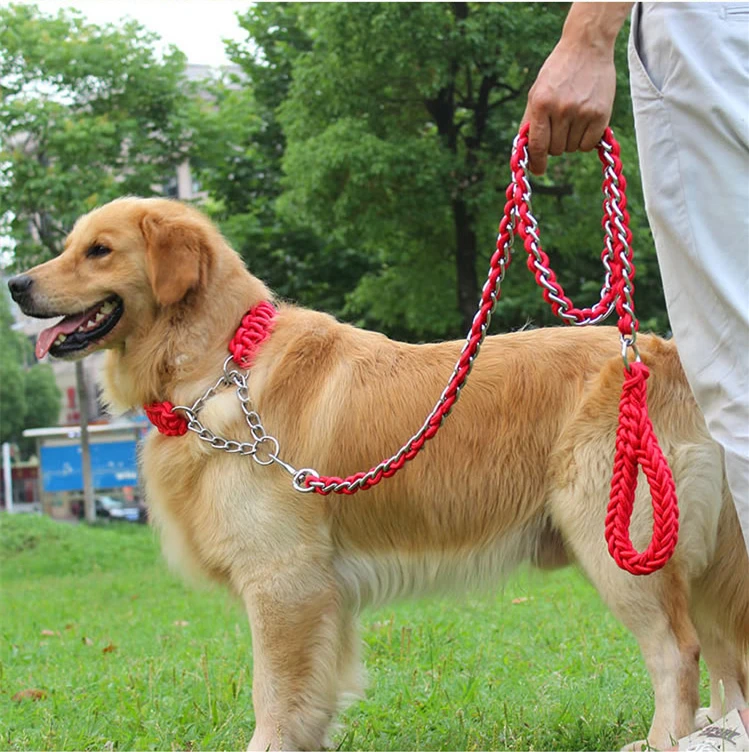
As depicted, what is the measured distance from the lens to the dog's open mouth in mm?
3709

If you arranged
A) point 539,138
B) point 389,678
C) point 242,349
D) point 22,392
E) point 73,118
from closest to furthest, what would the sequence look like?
1. point 539,138
2. point 242,349
3. point 389,678
4. point 73,118
5. point 22,392

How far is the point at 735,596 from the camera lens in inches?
126

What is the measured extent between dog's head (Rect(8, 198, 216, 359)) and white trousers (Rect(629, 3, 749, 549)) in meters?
2.00

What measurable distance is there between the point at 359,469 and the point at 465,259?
11846 millimetres

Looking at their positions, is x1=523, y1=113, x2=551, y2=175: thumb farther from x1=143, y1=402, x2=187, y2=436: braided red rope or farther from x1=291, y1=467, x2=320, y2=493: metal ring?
x1=143, y1=402, x2=187, y2=436: braided red rope

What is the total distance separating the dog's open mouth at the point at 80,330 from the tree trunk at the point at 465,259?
441 inches

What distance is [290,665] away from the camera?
10.9 feet

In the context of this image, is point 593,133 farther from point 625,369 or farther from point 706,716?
point 706,716

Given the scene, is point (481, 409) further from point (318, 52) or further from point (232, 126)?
point (232, 126)

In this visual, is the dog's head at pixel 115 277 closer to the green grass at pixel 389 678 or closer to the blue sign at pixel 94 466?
the green grass at pixel 389 678

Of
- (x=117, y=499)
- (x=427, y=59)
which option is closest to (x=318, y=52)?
(x=427, y=59)

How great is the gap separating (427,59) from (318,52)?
6.95 feet

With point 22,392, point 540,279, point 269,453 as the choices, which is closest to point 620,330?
point 540,279

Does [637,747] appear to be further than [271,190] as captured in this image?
No
